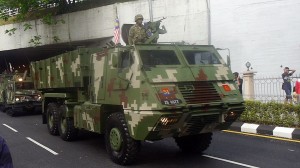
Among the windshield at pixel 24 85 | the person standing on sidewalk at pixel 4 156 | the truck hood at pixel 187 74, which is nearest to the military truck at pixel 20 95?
the windshield at pixel 24 85

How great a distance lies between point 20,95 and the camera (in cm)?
1695

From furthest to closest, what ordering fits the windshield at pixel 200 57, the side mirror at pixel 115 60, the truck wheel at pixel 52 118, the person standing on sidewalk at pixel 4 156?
the truck wheel at pixel 52 118
the windshield at pixel 200 57
the side mirror at pixel 115 60
the person standing on sidewalk at pixel 4 156

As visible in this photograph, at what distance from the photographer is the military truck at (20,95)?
55.5ft

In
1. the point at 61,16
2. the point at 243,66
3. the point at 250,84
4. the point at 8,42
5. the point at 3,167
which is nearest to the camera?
the point at 3,167

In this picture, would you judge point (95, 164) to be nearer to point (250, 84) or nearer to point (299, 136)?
point (299, 136)

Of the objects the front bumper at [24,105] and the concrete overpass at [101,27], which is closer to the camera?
the front bumper at [24,105]

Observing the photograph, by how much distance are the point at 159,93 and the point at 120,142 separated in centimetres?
141

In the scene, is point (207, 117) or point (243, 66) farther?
point (243, 66)

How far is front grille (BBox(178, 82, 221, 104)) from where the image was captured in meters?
6.82

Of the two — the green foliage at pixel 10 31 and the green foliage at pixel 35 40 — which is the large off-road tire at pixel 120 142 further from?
the green foliage at pixel 10 31

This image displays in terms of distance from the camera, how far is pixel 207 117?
6.91 metres

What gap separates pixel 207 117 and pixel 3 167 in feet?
14.5

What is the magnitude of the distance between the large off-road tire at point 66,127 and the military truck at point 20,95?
707cm

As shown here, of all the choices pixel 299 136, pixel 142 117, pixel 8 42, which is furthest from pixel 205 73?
pixel 8 42
